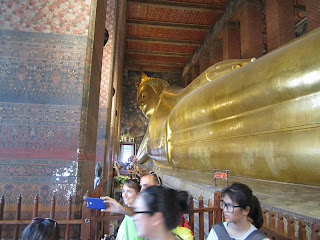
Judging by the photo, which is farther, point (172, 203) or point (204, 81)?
point (204, 81)

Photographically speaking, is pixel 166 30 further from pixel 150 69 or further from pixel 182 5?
pixel 150 69

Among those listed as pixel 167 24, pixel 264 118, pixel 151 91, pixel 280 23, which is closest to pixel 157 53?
pixel 167 24

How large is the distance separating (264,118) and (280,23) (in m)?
4.37

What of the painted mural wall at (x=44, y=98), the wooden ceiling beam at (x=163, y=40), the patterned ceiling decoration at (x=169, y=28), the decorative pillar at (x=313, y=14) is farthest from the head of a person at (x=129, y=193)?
the wooden ceiling beam at (x=163, y=40)

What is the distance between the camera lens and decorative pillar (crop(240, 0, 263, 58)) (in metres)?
6.48

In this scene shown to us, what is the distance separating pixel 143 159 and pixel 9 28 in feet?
19.7

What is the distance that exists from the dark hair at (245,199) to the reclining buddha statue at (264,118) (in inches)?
42.2

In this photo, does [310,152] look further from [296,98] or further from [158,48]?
[158,48]

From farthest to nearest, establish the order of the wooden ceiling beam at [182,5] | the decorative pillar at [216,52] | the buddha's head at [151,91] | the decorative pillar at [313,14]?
the decorative pillar at [216,52] → the wooden ceiling beam at [182,5] → the buddha's head at [151,91] → the decorative pillar at [313,14]

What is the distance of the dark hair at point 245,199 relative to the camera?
96 cm

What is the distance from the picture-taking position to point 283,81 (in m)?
2.04

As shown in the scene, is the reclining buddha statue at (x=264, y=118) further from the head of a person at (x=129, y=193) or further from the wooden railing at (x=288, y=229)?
the head of a person at (x=129, y=193)

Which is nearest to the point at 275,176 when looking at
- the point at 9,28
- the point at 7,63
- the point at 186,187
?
the point at 186,187

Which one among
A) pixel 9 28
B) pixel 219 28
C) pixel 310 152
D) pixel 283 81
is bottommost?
pixel 310 152
